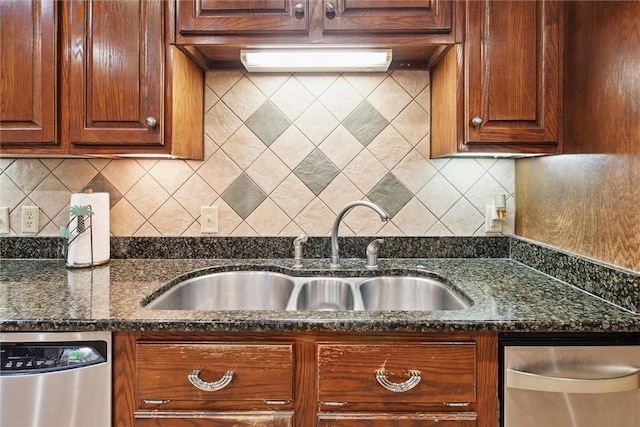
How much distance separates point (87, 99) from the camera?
1.45 m

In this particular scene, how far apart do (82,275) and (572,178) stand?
5.88ft

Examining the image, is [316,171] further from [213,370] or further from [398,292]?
[213,370]

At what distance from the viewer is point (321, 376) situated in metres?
1.08

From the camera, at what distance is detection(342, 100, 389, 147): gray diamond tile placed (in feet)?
5.87

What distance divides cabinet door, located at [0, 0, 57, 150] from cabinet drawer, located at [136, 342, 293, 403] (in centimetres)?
100

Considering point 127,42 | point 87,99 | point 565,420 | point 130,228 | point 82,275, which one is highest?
point 127,42

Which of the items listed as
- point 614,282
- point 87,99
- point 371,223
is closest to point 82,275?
point 87,99

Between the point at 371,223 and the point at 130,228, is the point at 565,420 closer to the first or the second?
the point at 371,223

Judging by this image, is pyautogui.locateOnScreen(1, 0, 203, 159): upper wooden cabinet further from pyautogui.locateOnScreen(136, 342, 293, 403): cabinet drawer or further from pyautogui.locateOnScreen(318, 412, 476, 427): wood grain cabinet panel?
pyautogui.locateOnScreen(318, 412, 476, 427): wood grain cabinet panel

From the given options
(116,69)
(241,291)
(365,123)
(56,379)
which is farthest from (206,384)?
(365,123)

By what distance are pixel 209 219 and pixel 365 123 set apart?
2.67 ft

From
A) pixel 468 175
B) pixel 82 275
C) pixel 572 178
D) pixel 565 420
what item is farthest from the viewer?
pixel 468 175

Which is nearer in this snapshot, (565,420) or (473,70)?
(565,420)

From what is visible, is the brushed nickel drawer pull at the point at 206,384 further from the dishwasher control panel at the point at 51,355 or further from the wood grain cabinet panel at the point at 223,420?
the dishwasher control panel at the point at 51,355
